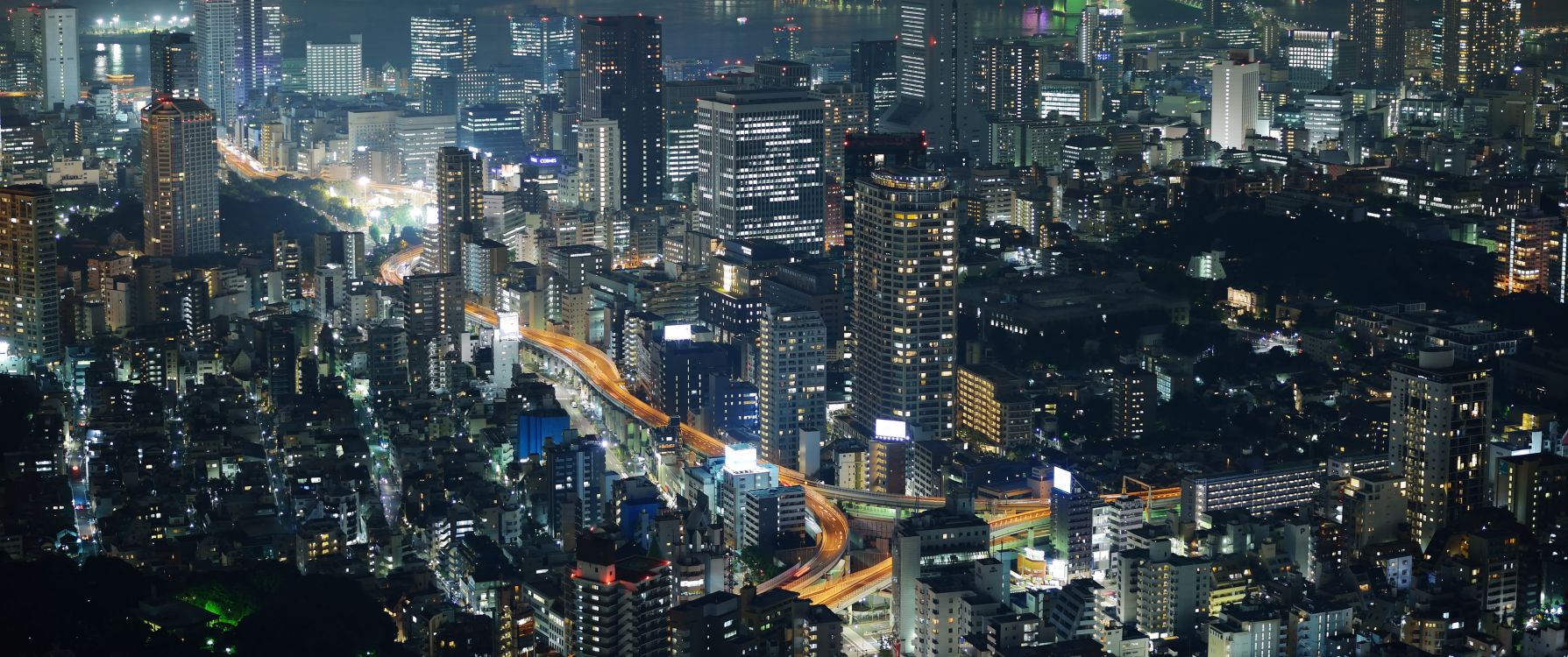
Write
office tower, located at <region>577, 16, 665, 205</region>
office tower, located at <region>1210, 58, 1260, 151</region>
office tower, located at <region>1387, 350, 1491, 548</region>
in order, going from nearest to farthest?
office tower, located at <region>1387, 350, 1491, 548</region>
office tower, located at <region>577, 16, 665, 205</region>
office tower, located at <region>1210, 58, 1260, 151</region>

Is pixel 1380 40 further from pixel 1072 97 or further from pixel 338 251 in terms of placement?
pixel 338 251

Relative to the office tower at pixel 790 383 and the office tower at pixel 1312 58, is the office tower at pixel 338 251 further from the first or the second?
the office tower at pixel 1312 58

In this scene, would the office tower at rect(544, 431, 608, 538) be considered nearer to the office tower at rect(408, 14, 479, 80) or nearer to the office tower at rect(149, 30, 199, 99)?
the office tower at rect(149, 30, 199, 99)

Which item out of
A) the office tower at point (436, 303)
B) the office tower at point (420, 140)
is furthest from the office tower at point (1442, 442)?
the office tower at point (420, 140)

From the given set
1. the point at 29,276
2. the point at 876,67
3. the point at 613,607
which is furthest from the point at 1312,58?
the point at 613,607

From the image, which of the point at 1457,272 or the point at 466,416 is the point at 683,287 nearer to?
the point at 466,416

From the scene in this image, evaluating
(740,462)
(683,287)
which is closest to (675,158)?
(683,287)

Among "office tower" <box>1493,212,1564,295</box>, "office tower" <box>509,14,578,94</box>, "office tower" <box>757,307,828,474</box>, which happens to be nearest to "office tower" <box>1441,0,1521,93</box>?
"office tower" <box>1493,212,1564,295</box>
